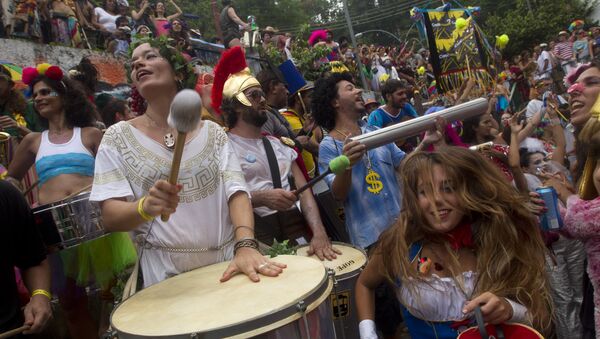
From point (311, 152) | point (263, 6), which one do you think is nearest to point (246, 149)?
point (311, 152)

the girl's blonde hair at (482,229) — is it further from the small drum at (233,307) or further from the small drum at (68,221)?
the small drum at (68,221)

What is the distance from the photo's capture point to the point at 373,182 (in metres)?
4.16

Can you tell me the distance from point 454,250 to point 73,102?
3185 mm

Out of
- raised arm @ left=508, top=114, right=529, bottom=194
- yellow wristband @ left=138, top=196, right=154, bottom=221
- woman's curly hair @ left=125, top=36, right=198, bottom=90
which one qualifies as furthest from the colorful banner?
yellow wristband @ left=138, top=196, right=154, bottom=221

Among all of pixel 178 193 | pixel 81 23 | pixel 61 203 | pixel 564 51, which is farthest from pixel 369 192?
pixel 564 51

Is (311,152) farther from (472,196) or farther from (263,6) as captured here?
(263,6)

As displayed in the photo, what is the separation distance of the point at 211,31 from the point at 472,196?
44.5 meters

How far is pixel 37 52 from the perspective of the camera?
9.64 m

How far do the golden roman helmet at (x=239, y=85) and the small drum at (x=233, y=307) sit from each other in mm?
2019

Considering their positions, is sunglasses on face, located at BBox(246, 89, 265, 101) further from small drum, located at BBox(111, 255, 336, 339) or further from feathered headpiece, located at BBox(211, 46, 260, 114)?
small drum, located at BBox(111, 255, 336, 339)

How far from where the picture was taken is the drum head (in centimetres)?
324

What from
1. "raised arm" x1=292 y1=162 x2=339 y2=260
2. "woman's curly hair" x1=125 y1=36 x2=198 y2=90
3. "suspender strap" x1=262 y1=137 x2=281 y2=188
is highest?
"woman's curly hair" x1=125 y1=36 x2=198 y2=90

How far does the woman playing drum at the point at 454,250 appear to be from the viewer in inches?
90.0

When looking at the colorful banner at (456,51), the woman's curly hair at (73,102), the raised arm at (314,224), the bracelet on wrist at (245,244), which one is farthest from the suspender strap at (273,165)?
the colorful banner at (456,51)
